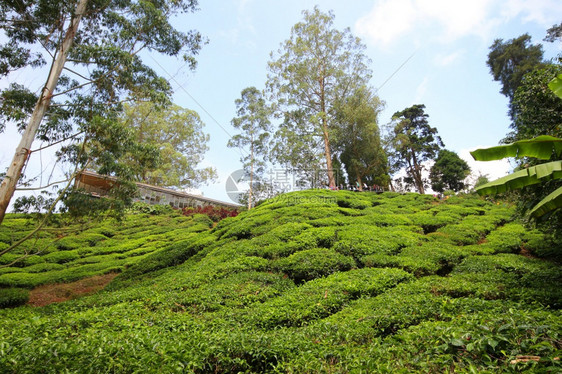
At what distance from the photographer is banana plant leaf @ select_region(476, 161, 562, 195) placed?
12.8 feet

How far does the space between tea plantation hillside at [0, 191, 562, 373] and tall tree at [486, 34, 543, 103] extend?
1951cm

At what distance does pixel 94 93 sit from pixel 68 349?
9695 millimetres

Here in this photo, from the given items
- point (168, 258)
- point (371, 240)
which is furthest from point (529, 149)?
point (168, 258)

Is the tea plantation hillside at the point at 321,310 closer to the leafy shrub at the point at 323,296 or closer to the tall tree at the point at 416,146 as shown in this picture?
the leafy shrub at the point at 323,296

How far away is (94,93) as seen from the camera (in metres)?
10.1

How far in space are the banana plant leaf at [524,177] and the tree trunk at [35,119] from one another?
36.5 feet

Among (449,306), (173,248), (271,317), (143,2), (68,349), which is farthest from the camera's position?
(173,248)

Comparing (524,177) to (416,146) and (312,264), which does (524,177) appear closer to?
(312,264)

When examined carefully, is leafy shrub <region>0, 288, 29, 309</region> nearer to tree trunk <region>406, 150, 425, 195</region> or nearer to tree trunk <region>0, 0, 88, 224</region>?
tree trunk <region>0, 0, 88, 224</region>

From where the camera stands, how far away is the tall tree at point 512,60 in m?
24.0

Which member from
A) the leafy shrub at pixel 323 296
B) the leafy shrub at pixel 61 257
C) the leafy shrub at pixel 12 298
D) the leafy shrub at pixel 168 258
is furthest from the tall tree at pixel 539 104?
the leafy shrub at pixel 61 257

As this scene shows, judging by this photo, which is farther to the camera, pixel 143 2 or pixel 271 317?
pixel 143 2

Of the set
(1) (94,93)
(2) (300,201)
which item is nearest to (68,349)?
(1) (94,93)

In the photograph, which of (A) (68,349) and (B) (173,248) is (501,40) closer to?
(B) (173,248)
